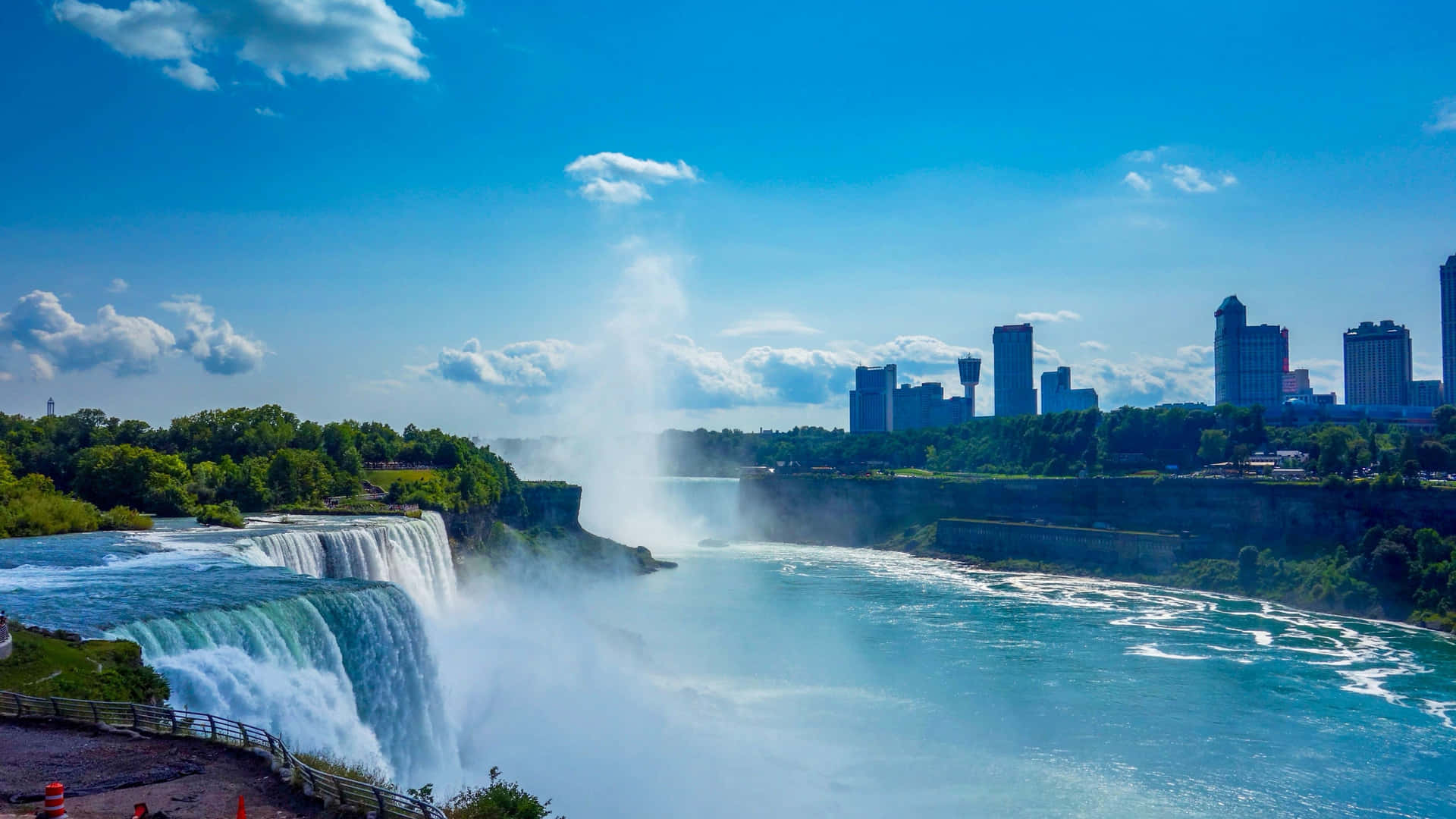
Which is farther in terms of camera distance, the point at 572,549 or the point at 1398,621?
the point at 572,549

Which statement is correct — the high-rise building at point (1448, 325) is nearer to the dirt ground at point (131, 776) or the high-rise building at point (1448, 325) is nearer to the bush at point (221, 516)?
the bush at point (221, 516)

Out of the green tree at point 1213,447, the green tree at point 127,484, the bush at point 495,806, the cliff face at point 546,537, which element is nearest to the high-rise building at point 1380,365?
the green tree at point 1213,447

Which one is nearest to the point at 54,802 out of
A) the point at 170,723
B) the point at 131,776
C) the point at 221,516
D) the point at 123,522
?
the point at 131,776

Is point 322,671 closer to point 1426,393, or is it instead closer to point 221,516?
point 221,516

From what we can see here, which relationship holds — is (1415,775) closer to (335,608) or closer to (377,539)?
(335,608)

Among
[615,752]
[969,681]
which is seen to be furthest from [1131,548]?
[615,752]
